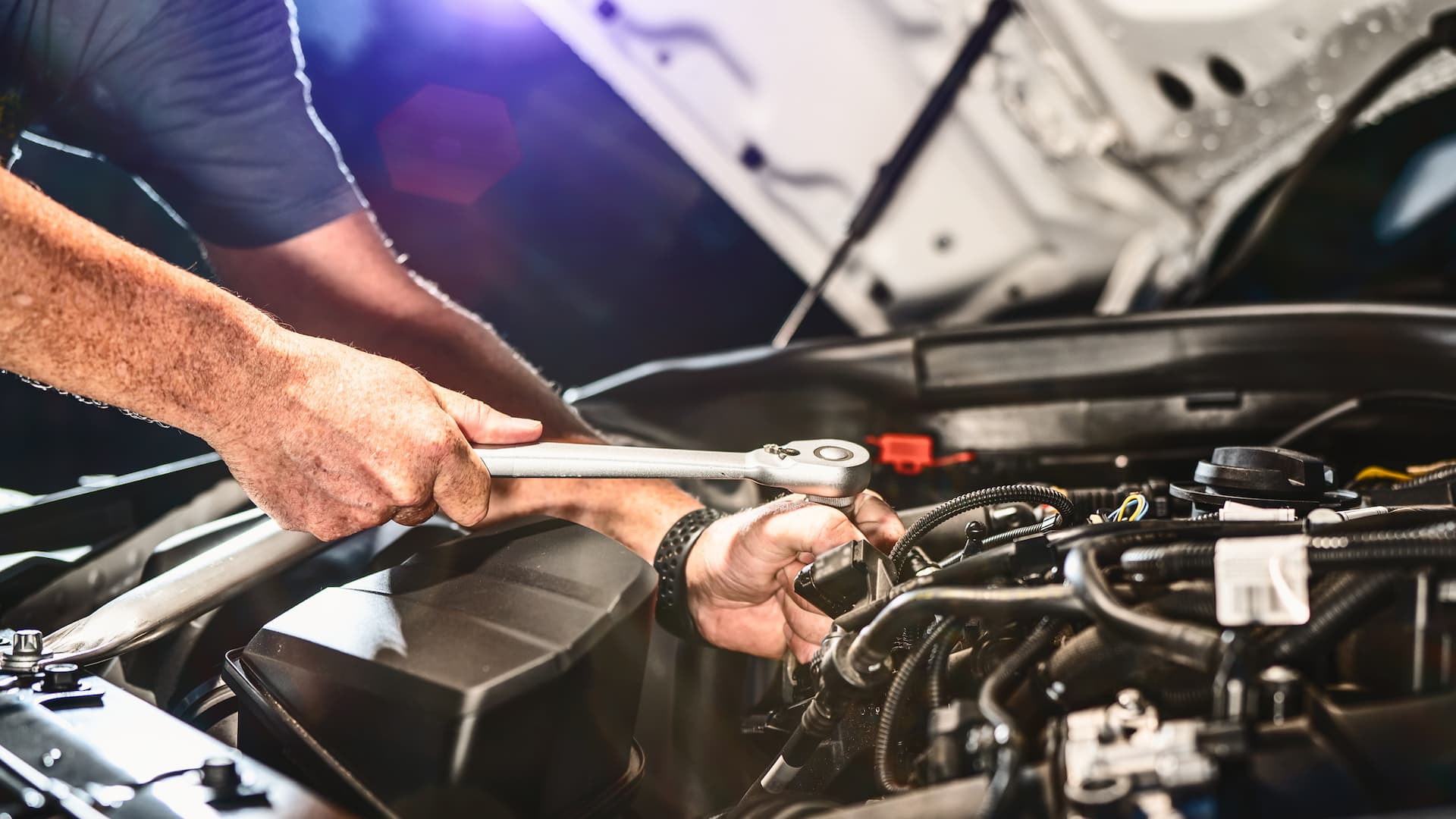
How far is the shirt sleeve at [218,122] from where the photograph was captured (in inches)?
49.5

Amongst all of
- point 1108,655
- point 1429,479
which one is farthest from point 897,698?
point 1429,479

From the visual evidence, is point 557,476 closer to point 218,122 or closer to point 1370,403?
point 218,122

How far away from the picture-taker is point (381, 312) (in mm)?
1356

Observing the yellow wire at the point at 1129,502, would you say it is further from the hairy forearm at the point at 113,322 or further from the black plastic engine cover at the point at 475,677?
the hairy forearm at the point at 113,322

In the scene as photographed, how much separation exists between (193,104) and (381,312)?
13.2 inches

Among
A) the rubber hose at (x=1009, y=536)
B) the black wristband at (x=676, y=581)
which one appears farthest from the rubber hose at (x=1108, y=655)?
the black wristband at (x=676, y=581)

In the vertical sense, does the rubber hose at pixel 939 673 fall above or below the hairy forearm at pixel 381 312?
below

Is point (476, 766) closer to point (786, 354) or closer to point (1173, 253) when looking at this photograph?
point (786, 354)

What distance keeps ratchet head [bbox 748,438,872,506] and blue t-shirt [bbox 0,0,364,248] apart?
79 centimetres

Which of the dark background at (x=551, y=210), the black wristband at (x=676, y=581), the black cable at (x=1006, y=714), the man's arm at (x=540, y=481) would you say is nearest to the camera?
the black cable at (x=1006, y=714)

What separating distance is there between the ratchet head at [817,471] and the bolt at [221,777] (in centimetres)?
44

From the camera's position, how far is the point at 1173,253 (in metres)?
1.70

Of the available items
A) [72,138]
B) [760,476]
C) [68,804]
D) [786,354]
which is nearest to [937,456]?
[786,354]

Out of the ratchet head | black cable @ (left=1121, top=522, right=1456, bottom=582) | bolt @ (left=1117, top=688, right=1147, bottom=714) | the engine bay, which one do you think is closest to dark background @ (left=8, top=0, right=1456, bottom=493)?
the engine bay
